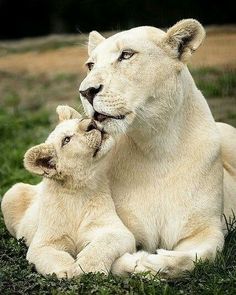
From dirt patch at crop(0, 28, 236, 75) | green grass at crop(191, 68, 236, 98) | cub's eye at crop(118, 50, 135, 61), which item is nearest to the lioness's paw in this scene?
cub's eye at crop(118, 50, 135, 61)

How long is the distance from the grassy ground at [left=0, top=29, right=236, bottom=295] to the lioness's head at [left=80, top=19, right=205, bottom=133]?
3.75ft

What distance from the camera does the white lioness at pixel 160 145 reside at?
6.64 m

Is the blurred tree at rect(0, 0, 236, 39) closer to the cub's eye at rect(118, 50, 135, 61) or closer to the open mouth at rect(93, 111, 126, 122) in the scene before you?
the cub's eye at rect(118, 50, 135, 61)

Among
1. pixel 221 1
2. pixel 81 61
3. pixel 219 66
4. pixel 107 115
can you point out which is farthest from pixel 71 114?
pixel 221 1

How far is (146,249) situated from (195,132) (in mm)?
962

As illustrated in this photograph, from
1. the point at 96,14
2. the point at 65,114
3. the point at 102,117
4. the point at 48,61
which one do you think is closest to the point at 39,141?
the point at 65,114

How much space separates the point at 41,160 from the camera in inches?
276

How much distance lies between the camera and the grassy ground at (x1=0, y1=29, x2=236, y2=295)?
6.34 meters

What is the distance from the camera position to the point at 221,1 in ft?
62.6

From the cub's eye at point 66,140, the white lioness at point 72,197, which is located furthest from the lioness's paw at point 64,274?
the cub's eye at point 66,140

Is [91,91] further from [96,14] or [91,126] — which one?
[96,14]

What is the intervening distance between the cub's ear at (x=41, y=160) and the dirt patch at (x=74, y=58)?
22.7ft

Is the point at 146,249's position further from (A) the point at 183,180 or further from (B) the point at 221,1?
(B) the point at 221,1

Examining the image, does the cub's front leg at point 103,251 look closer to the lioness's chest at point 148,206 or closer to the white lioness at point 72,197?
the white lioness at point 72,197
